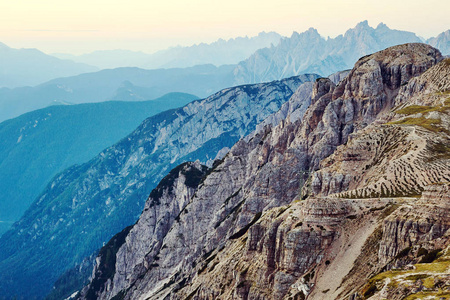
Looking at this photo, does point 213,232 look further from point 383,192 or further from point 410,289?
point 410,289

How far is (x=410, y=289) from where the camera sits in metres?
60.3

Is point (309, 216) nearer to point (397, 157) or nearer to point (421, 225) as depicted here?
point (421, 225)

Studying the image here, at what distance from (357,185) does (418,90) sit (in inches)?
2559

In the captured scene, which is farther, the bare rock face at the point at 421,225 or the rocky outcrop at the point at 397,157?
the rocky outcrop at the point at 397,157

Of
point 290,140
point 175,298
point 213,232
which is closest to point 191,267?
point 213,232

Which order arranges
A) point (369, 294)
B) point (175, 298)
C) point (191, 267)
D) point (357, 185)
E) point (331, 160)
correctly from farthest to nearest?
point (191, 267) → point (175, 298) → point (331, 160) → point (357, 185) → point (369, 294)

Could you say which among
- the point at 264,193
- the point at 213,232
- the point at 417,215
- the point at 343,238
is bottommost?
the point at 213,232

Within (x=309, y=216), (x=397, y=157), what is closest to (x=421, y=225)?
(x=309, y=216)

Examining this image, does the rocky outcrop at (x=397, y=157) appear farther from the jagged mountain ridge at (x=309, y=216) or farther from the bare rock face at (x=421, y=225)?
the bare rock face at (x=421, y=225)

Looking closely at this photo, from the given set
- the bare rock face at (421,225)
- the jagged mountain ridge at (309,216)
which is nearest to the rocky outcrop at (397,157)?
the jagged mountain ridge at (309,216)

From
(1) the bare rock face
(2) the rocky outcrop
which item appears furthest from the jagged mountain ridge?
(2) the rocky outcrop

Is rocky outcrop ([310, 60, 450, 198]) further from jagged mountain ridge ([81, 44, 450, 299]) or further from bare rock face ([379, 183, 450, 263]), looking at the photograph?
bare rock face ([379, 183, 450, 263])

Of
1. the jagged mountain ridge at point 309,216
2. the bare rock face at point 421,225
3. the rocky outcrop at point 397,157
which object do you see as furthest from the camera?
the rocky outcrop at point 397,157

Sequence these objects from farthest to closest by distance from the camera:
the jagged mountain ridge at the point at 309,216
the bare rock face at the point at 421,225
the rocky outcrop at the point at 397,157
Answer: the rocky outcrop at the point at 397,157, the jagged mountain ridge at the point at 309,216, the bare rock face at the point at 421,225
